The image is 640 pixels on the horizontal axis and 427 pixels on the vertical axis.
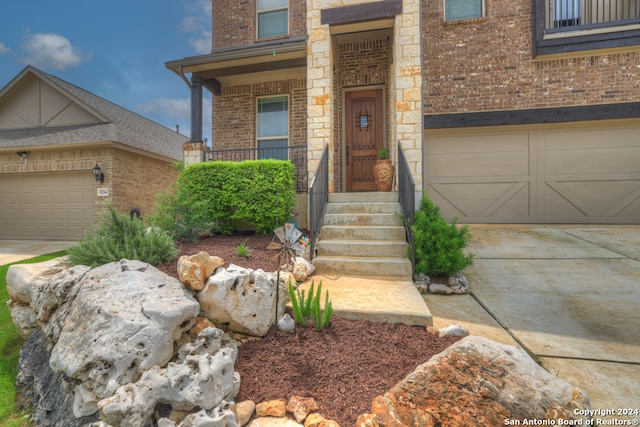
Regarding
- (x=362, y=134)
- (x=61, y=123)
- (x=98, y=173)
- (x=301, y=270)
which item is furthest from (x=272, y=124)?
(x=61, y=123)

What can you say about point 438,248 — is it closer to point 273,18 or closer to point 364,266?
point 364,266

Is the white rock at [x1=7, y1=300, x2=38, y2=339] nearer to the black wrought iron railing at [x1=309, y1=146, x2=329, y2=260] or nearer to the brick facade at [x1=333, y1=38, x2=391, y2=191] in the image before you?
the black wrought iron railing at [x1=309, y1=146, x2=329, y2=260]

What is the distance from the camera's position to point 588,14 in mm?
6121

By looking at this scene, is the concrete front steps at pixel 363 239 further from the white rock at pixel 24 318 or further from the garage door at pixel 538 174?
the white rock at pixel 24 318

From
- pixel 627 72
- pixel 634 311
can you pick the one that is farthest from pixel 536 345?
pixel 627 72

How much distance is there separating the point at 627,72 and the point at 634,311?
19.8ft

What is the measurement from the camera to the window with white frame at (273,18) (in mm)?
7301

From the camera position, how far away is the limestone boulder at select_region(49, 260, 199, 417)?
157 cm

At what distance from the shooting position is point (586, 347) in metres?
2.08

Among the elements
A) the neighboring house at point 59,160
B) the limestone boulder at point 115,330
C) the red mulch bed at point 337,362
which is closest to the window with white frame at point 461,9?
the red mulch bed at point 337,362

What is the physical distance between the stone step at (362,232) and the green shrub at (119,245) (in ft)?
6.84

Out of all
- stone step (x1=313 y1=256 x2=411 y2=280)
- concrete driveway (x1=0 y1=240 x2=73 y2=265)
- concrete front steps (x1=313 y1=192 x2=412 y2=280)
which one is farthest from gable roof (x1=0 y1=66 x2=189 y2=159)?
stone step (x1=313 y1=256 x2=411 y2=280)

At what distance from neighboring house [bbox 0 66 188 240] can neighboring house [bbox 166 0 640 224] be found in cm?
373

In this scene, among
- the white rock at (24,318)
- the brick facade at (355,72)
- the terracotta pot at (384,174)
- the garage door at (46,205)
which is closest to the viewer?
the white rock at (24,318)
